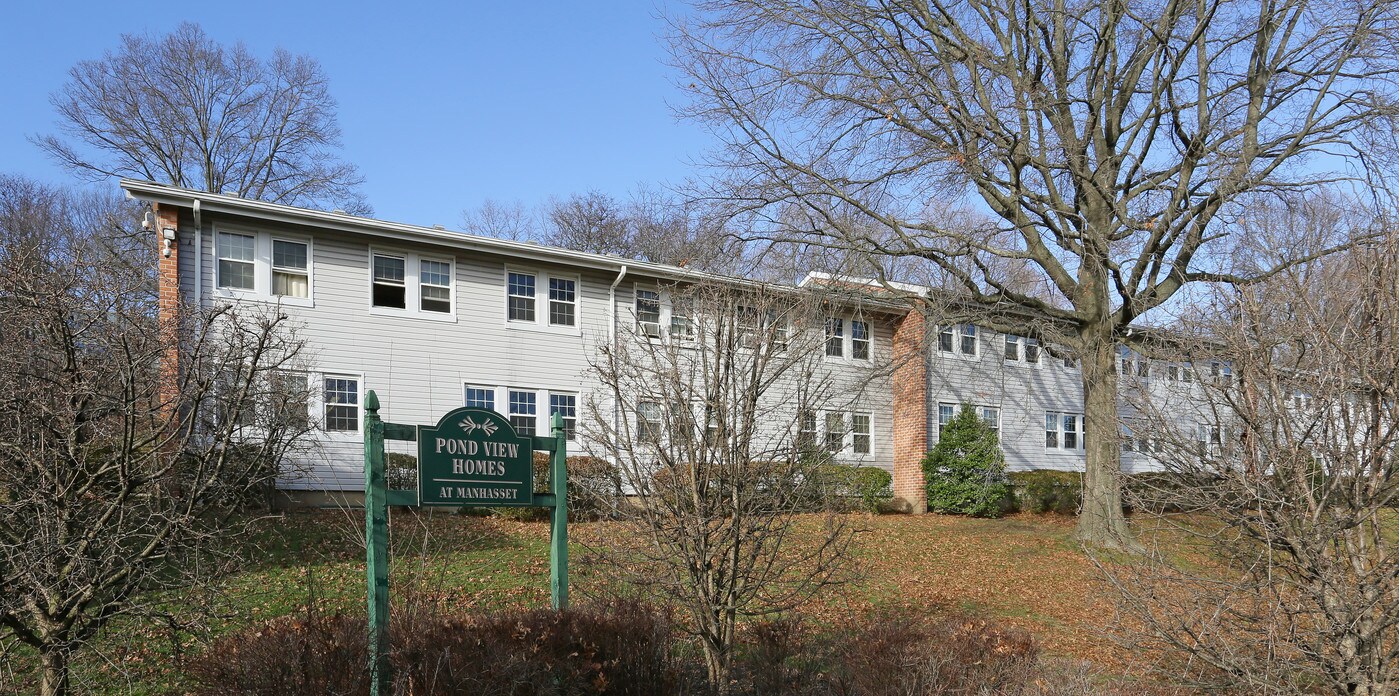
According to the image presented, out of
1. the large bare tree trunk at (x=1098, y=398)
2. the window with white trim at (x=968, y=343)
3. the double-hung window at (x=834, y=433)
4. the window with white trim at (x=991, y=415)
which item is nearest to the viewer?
the double-hung window at (x=834, y=433)

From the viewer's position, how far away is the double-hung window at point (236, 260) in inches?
688

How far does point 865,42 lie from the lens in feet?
57.7

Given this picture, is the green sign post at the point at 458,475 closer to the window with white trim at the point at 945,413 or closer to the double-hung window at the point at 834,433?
the double-hung window at the point at 834,433

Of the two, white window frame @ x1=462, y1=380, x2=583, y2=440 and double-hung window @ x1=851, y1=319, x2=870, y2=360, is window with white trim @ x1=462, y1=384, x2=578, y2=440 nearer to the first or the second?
white window frame @ x1=462, y1=380, x2=583, y2=440

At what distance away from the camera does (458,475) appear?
23.9ft

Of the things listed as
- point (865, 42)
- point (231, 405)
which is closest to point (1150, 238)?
point (865, 42)

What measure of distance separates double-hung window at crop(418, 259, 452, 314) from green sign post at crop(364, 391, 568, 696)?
466 inches

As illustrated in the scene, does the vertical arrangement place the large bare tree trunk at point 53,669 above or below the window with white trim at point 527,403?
below

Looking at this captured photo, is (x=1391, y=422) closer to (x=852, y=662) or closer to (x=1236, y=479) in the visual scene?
(x=1236, y=479)

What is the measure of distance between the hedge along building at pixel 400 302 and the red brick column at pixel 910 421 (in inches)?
218

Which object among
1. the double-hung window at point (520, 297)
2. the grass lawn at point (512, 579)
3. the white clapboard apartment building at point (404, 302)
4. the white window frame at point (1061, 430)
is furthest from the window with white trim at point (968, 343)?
the double-hung window at point (520, 297)

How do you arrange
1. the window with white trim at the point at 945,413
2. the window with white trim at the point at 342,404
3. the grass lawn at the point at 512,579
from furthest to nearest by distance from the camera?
1. the window with white trim at the point at 945,413
2. the window with white trim at the point at 342,404
3. the grass lawn at the point at 512,579

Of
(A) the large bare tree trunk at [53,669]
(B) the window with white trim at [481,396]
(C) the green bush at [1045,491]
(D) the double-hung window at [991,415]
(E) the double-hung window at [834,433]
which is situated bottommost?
(C) the green bush at [1045,491]

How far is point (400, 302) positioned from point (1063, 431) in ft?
63.5
